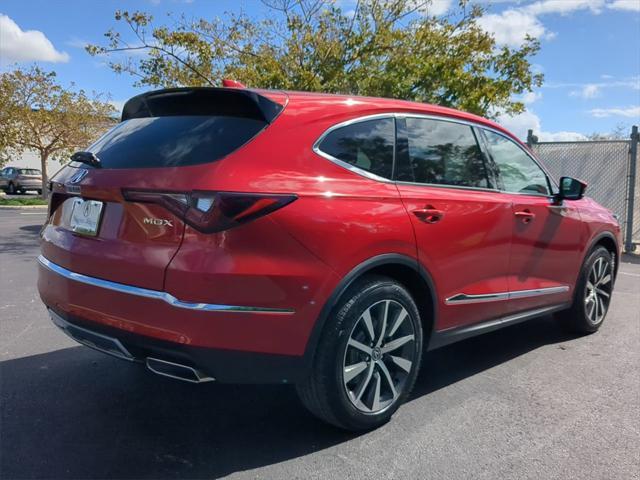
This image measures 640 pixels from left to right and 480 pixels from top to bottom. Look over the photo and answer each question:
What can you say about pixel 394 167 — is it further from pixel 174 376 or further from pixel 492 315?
pixel 174 376

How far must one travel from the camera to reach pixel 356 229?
110 inches

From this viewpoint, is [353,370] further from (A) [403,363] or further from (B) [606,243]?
(B) [606,243]

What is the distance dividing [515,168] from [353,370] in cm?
225

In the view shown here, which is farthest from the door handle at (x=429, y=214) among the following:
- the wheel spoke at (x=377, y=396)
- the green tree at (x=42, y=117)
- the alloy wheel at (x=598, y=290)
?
the green tree at (x=42, y=117)

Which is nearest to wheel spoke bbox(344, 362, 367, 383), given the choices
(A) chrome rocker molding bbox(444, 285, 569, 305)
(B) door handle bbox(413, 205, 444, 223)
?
(A) chrome rocker molding bbox(444, 285, 569, 305)

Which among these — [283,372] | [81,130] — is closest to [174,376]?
[283,372]

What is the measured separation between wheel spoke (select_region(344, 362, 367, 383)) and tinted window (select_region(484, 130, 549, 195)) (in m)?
1.82

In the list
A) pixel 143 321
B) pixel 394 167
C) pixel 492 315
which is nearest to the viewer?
pixel 143 321

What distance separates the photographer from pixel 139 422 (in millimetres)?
3168

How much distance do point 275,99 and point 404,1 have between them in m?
10.1

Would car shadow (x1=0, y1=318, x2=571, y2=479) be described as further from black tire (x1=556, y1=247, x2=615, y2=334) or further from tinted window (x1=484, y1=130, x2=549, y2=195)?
tinted window (x1=484, y1=130, x2=549, y2=195)

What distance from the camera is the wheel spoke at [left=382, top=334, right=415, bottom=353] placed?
10.2 ft

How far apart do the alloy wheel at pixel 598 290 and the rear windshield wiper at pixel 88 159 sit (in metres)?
4.14

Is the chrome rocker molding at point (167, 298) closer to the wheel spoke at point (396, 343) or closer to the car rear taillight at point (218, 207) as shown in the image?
the car rear taillight at point (218, 207)
